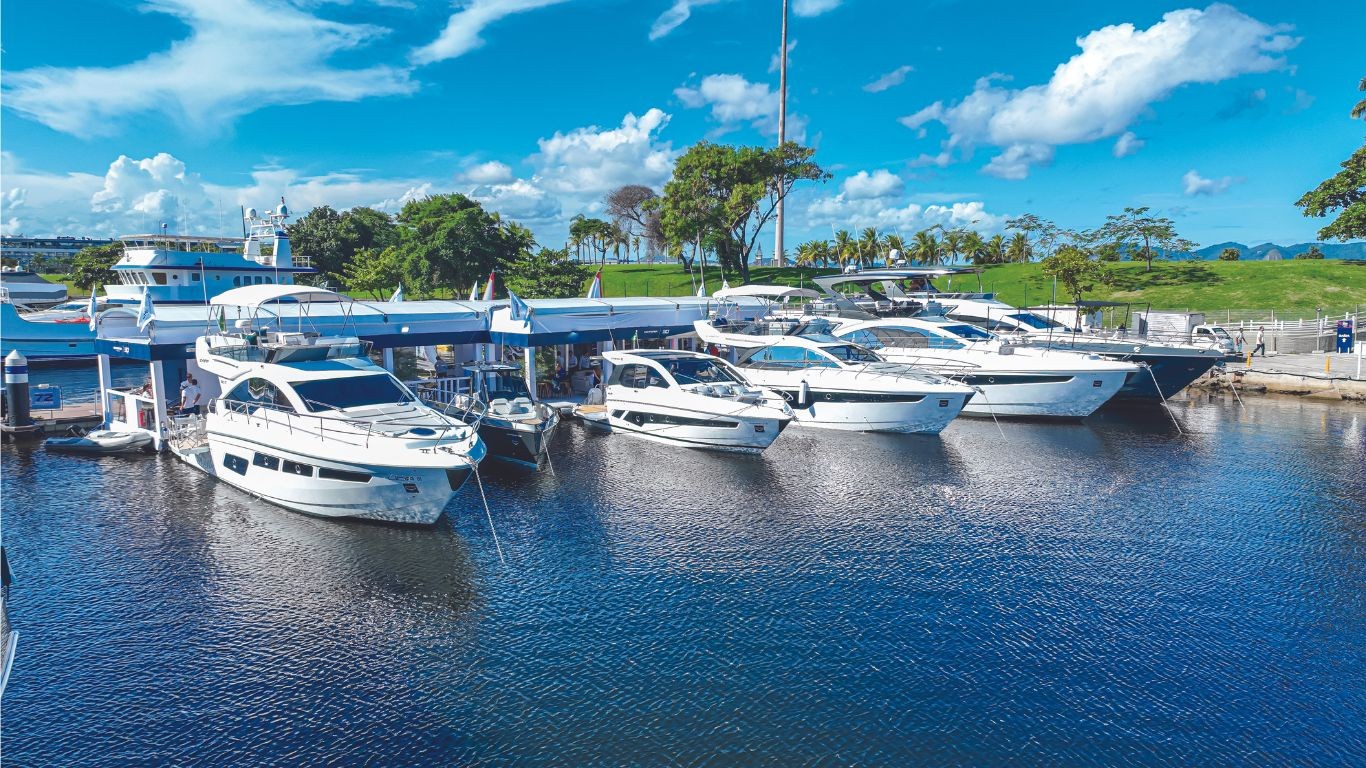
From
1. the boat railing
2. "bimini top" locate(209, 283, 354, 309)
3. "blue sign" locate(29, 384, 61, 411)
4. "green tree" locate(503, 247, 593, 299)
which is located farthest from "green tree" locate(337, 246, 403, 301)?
the boat railing

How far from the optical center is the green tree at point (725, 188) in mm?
63500

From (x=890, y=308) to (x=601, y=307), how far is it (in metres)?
16.2

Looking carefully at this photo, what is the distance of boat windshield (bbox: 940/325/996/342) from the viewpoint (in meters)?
31.5

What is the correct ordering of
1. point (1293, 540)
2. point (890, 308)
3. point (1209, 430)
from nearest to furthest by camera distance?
point (1293, 540), point (1209, 430), point (890, 308)

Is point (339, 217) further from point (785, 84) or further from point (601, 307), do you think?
point (601, 307)

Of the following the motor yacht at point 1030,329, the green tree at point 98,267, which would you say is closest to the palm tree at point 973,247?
the motor yacht at point 1030,329

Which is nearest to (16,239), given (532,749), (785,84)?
(785,84)

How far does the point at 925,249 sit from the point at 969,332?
5619 centimetres

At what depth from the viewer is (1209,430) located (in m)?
26.6

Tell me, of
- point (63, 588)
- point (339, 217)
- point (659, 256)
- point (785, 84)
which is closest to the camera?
point (63, 588)

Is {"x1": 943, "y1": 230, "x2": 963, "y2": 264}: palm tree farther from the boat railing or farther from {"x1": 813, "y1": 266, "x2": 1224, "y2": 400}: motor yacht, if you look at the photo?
the boat railing

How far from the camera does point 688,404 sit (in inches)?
907

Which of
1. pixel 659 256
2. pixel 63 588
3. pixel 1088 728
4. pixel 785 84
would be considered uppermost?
pixel 785 84

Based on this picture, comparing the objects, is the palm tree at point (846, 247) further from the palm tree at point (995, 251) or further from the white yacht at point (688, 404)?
the white yacht at point (688, 404)
